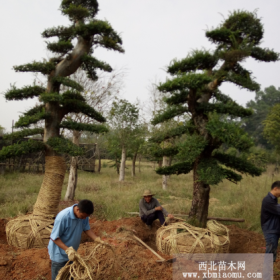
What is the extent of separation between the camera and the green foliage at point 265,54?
568 cm

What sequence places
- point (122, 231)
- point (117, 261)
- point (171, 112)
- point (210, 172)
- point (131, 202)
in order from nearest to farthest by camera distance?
point (117, 261) → point (210, 172) → point (122, 231) → point (171, 112) → point (131, 202)

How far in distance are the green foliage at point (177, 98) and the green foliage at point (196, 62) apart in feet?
1.64

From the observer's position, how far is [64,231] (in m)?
3.02

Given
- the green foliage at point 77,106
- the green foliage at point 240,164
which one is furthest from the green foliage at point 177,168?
the green foliage at point 77,106

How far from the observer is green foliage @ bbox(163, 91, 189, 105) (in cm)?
553

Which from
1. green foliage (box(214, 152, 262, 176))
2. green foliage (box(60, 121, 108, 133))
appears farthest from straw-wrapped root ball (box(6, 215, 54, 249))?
green foliage (box(214, 152, 262, 176))

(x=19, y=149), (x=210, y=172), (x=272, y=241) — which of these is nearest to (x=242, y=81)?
(x=210, y=172)

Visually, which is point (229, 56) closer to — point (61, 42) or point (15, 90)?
point (61, 42)

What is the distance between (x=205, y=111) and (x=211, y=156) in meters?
0.99

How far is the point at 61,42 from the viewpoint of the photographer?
5.61m

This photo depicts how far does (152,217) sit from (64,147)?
261 centimetres

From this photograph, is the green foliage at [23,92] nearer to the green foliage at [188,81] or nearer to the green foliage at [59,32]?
the green foliage at [59,32]

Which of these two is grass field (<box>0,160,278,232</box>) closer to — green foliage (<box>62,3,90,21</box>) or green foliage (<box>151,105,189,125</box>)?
green foliage (<box>151,105,189,125</box>)

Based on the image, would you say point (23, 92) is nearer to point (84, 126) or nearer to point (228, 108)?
point (84, 126)
